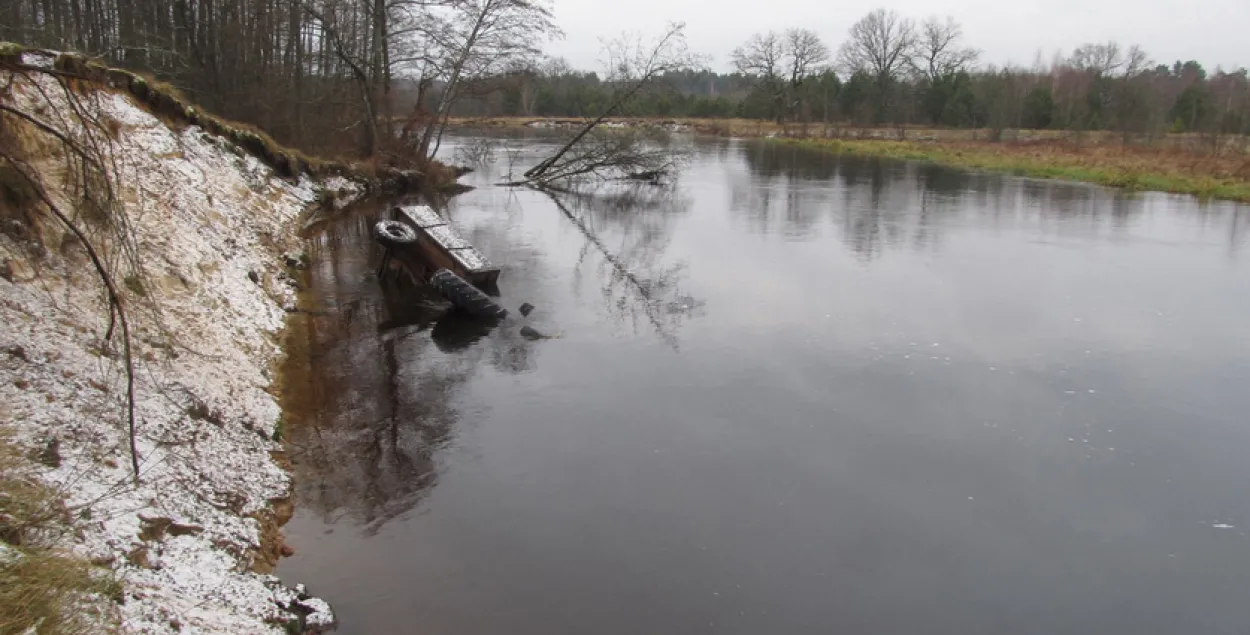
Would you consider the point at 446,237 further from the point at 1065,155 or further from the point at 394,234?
the point at 1065,155

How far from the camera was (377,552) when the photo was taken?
20.8 ft

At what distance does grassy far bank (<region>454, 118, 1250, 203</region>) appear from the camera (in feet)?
102

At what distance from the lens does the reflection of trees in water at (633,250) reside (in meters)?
13.3

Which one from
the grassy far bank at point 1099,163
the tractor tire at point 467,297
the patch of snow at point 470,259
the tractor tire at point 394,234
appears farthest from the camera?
the grassy far bank at point 1099,163

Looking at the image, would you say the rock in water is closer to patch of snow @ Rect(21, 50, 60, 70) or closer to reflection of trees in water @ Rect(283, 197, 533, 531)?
reflection of trees in water @ Rect(283, 197, 533, 531)

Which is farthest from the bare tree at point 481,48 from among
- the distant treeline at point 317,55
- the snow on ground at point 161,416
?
the snow on ground at point 161,416

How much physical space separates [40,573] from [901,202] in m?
25.7

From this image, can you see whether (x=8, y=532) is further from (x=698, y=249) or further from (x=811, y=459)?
(x=698, y=249)

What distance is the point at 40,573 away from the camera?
3.93 metres

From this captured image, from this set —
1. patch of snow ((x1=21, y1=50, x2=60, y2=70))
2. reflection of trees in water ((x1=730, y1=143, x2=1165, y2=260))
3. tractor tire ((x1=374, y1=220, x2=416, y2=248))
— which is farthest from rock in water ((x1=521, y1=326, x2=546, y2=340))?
reflection of trees in water ((x1=730, y1=143, x2=1165, y2=260))

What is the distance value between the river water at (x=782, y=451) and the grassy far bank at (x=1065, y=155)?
1737 centimetres

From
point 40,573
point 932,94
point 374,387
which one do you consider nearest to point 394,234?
point 374,387

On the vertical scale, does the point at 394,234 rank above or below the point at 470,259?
above

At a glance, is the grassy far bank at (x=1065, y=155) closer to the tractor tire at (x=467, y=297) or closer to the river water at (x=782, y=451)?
the river water at (x=782, y=451)
